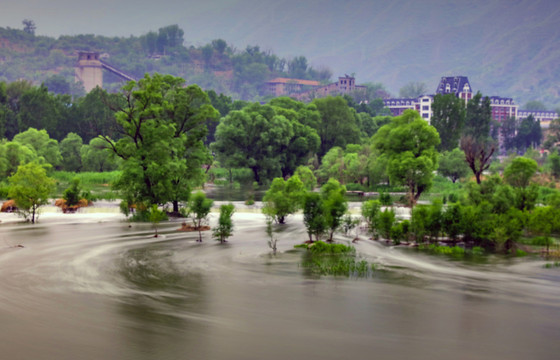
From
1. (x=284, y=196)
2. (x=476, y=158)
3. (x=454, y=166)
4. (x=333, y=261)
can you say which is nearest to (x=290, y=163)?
(x=454, y=166)

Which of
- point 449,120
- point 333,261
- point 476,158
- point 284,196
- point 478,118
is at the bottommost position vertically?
point 333,261

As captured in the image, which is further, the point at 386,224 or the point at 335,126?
the point at 335,126

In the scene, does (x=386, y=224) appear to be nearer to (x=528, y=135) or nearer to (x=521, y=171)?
(x=521, y=171)

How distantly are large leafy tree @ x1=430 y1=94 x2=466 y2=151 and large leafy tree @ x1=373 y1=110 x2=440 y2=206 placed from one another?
47.8m

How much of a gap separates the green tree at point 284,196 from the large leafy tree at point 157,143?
9.45 m

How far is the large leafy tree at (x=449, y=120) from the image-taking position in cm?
12506

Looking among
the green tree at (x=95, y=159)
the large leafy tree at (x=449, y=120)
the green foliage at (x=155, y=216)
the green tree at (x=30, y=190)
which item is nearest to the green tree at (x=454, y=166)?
the large leafy tree at (x=449, y=120)

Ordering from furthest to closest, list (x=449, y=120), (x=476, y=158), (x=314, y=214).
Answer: (x=449, y=120) → (x=476, y=158) → (x=314, y=214)

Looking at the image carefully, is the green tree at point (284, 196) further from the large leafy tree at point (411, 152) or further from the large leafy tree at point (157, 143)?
A: the large leafy tree at point (411, 152)

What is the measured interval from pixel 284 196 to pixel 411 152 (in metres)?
24.4

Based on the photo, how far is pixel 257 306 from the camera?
32438 millimetres

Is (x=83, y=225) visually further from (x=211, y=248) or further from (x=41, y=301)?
(x=41, y=301)

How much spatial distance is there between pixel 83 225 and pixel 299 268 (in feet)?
87.2

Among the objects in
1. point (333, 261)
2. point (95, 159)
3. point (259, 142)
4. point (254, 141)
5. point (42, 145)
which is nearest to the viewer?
point (333, 261)
